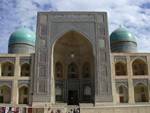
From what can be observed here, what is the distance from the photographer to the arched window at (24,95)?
2631 centimetres

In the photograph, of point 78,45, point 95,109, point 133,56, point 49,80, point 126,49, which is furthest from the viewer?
point 126,49

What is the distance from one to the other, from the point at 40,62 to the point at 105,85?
6.20m

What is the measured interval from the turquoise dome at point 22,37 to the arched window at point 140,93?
498 inches

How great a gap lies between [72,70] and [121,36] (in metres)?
7.33

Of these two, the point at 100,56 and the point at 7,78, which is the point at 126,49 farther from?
the point at 7,78

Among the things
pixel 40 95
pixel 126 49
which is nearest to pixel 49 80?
pixel 40 95

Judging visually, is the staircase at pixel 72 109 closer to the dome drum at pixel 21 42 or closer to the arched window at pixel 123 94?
the arched window at pixel 123 94

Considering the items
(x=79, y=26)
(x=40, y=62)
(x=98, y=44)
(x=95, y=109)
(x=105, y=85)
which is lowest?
(x=95, y=109)

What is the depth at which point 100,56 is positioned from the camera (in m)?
25.8

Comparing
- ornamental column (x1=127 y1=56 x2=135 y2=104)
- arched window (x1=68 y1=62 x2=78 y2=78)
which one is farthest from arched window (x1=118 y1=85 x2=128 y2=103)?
arched window (x1=68 y1=62 x2=78 y2=78)

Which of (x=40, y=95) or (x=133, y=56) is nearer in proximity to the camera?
(x=40, y=95)

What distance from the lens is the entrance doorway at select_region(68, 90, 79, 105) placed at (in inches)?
1075

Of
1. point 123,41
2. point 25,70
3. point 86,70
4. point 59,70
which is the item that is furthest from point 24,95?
point 123,41

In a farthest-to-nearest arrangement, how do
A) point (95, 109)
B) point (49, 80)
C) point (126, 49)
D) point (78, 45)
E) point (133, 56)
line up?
1. point (126, 49)
2. point (78, 45)
3. point (133, 56)
4. point (49, 80)
5. point (95, 109)
